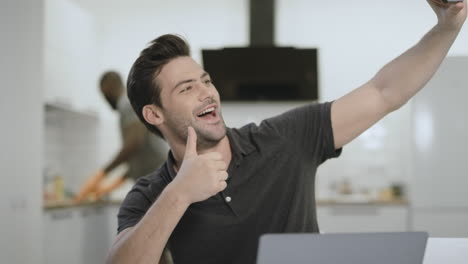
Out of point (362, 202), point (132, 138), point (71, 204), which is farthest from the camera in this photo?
point (362, 202)

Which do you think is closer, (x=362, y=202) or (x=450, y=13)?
(x=450, y=13)

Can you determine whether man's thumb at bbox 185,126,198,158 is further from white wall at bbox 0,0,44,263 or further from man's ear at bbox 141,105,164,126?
white wall at bbox 0,0,44,263

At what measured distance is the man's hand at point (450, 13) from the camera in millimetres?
1196

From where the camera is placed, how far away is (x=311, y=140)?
149 cm

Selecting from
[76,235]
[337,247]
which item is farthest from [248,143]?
[76,235]

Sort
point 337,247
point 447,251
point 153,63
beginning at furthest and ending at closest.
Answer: point 153,63 < point 447,251 < point 337,247

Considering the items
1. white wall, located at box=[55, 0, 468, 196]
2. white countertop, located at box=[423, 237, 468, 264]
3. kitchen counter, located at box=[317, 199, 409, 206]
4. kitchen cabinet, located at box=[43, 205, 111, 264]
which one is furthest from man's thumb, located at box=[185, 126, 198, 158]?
white wall, located at box=[55, 0, 468, 196]

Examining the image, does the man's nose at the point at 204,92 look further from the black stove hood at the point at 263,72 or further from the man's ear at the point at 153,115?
the black stove hood at the point at 263,72

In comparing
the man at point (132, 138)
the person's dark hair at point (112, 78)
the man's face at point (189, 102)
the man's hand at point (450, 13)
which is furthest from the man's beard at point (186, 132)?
the person's dark hair at point (112, 78)

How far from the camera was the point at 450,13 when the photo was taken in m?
1.22

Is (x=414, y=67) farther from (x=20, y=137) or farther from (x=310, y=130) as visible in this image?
(x=20, y=137)

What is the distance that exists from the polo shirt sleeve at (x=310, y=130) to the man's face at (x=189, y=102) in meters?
0.16

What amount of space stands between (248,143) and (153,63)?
323mm

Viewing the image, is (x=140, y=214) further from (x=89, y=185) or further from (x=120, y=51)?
(x=120, y=51)
